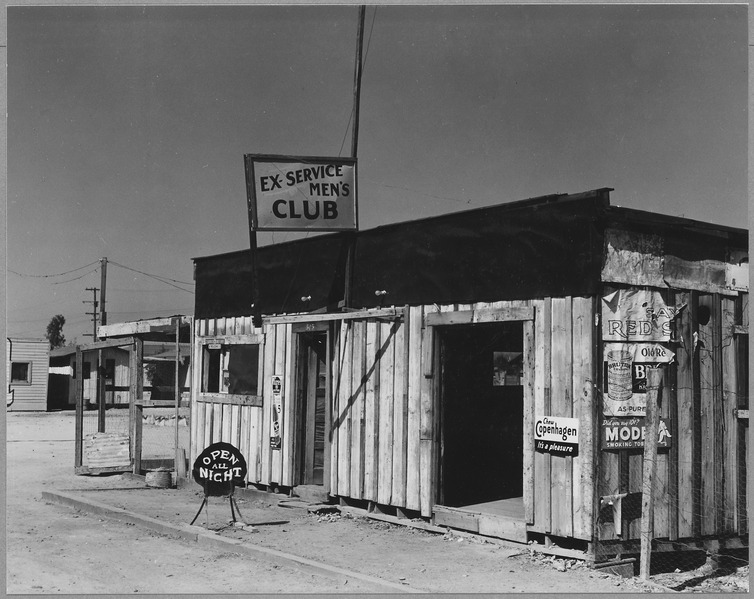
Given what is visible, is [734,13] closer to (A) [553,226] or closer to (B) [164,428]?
(A) [553,226]

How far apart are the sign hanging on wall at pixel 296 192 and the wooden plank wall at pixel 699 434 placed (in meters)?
4.65

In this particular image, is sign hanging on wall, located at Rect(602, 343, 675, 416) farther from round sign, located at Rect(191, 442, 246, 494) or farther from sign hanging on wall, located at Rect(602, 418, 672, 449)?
round sign, located at Rect(191, 442, 246, 494)

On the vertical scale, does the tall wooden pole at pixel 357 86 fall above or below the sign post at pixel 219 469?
above

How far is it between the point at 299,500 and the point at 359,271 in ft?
11.7

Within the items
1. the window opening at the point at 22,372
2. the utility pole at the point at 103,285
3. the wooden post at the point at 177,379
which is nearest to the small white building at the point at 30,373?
the window opening at the point at 22,372

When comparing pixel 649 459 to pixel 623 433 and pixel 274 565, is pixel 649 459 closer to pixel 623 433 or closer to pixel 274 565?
pixel 623 433

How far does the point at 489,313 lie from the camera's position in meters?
10.8

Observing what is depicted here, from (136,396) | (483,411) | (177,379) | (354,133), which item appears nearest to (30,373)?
(136,396)

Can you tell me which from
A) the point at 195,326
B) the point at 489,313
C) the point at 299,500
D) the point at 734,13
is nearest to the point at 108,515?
the point at 299,500

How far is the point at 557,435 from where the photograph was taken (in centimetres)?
987

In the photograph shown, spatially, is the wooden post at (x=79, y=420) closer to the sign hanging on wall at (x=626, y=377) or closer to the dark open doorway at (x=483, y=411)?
the dark open doorway at (x=483, y=411)

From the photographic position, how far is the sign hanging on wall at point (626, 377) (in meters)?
9.60

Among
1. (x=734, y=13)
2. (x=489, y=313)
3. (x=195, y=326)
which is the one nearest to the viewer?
(x=734, y=13)

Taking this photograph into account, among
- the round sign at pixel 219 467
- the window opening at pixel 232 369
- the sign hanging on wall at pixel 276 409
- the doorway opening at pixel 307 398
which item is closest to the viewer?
the round sign at pixel 219 467
